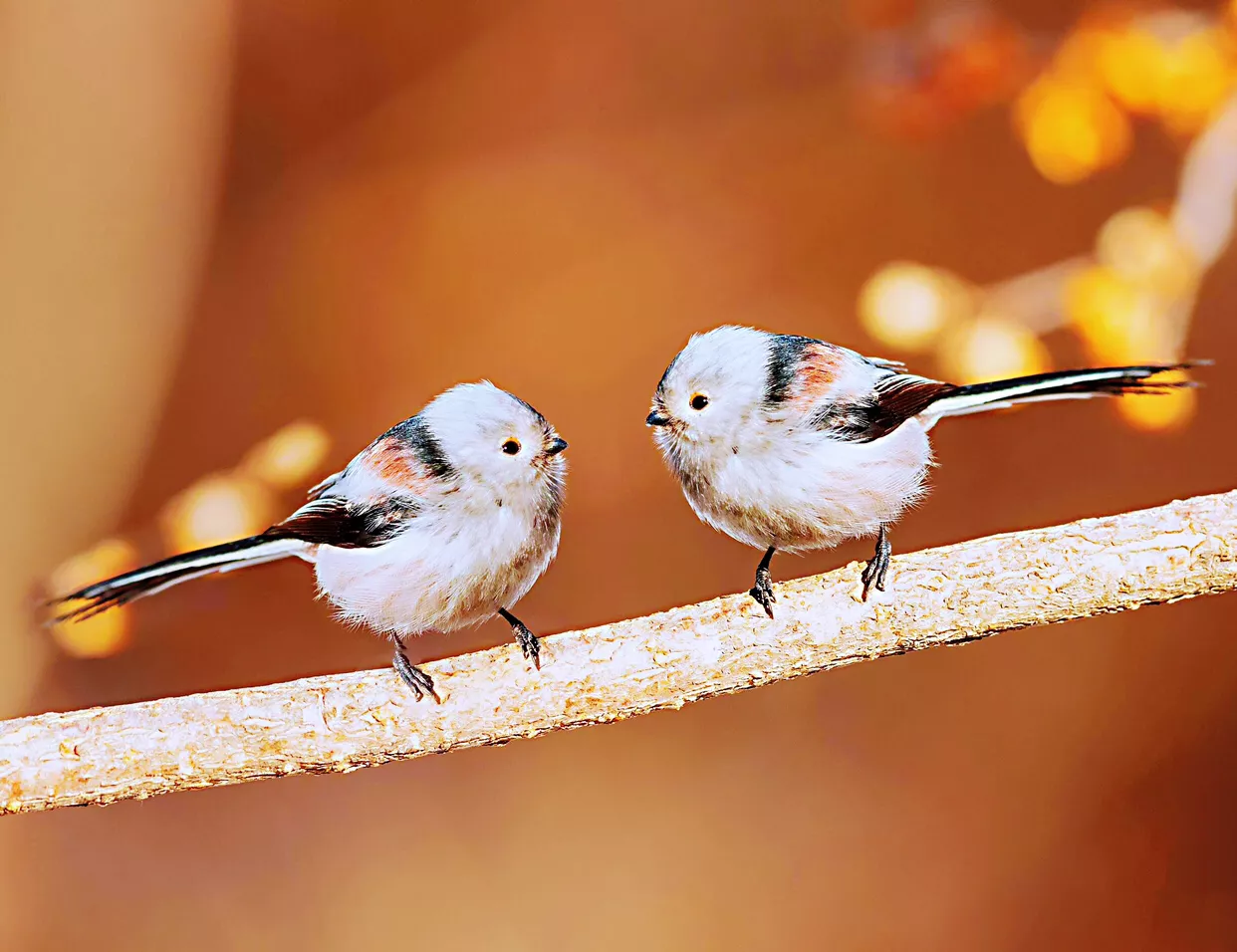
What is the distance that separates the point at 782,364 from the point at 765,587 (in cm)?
20

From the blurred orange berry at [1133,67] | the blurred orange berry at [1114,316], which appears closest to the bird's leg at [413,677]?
the blurred orange berry at [1114,316]

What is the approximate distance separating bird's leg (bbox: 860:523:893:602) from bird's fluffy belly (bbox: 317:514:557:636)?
28 cm

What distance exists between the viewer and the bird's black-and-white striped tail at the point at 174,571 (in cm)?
80

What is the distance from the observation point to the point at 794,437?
0.76 metres

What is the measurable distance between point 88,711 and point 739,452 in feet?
1.98

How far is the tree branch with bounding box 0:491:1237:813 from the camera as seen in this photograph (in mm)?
760

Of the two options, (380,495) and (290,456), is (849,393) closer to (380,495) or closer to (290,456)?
(380,495)

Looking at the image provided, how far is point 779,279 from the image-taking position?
3.05ft

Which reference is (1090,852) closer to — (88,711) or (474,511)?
(474,511)

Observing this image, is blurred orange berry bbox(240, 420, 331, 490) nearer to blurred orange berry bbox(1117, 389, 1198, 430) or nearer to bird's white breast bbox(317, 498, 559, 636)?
bird's white breast bbox(317, 498, 559, 636)

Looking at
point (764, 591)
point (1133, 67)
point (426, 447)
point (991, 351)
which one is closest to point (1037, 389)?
point (991, 351)

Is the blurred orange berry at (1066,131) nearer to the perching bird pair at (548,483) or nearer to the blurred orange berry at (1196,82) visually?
the blurred orange berry at (1196,82)

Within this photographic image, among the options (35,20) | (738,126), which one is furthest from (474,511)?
(35,20)

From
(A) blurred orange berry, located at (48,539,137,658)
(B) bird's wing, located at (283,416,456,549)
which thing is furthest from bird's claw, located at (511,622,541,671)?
(A) blurred orange berry, located at (48,539,137,658)
